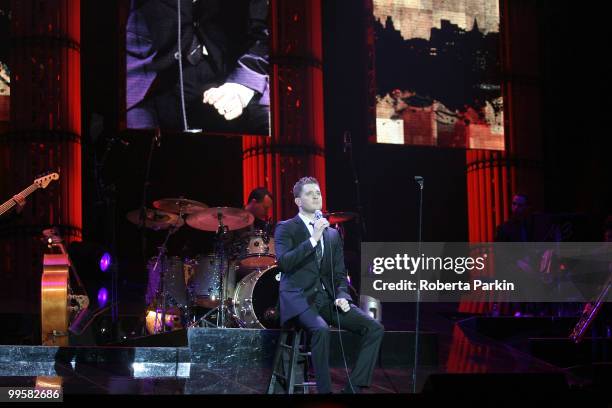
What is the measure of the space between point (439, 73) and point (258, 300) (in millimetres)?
4221

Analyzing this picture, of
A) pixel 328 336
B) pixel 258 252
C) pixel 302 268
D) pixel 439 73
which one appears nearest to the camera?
pixel 328 336

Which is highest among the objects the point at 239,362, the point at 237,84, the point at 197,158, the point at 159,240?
the point at 237,84

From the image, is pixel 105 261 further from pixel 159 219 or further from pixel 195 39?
pixel 195 39

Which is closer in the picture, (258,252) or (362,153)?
(258,252)

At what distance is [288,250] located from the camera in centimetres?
621

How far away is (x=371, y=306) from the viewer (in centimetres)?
841

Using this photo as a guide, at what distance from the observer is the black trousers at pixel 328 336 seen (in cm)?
596

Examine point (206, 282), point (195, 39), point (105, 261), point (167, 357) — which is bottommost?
point (167, 357)

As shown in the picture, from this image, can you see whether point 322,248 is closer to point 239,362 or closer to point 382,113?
point 239,362

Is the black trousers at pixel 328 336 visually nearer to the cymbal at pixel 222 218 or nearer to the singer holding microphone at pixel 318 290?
the singer holding microphone at pixel 318 290

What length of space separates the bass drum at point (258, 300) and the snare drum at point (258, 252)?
105mm

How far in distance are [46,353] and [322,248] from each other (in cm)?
243

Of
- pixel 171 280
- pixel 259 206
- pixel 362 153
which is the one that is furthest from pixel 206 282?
pixel 362 153

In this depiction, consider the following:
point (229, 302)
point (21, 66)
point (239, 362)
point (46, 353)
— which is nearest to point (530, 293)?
point (229, 302)
